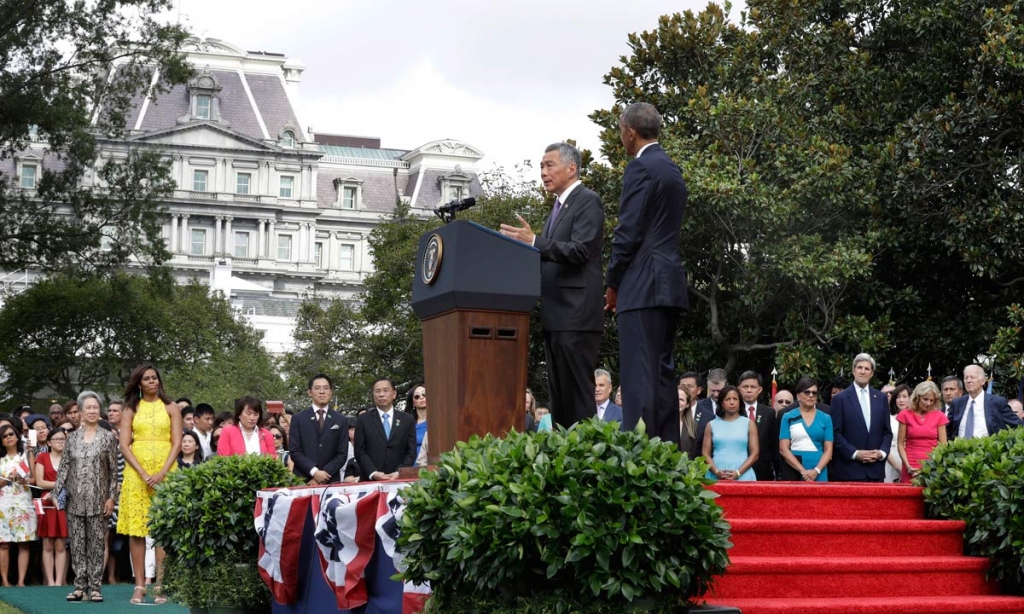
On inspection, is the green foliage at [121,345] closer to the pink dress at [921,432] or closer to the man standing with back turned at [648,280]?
the pink dress at [921,432]

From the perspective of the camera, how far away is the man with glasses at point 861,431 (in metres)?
11.4

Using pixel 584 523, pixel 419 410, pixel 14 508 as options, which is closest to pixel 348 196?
pixel 14 508

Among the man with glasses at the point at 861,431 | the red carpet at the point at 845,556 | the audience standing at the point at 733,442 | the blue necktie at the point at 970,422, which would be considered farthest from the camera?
the blue necktie at the point at 970,422

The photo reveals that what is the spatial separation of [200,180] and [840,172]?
74.1 meters

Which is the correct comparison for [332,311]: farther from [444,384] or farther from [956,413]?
[444,384]

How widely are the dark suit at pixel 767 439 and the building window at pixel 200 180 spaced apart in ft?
270

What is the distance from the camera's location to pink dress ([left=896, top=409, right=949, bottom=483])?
11.9 meters

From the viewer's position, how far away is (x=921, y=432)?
39.2ft

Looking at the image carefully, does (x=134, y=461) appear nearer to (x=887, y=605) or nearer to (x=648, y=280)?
(x=648, y=280)

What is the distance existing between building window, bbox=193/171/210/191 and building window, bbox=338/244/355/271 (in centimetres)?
1160

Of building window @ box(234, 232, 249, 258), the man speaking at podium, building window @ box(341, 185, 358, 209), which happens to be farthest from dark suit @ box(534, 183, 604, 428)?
building window @ box(341, 185, 358, 209)

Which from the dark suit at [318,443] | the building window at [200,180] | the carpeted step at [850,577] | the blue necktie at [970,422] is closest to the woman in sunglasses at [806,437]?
the blue necktie at [970,422]

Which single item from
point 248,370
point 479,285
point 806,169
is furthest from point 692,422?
point 248,370

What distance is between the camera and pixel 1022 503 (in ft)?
23.7
